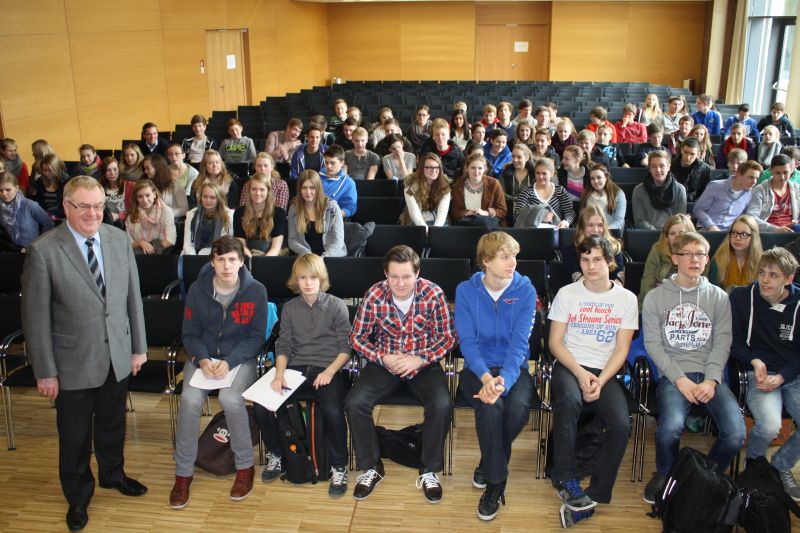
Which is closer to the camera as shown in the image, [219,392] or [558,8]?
[219,392]

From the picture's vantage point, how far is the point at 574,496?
354 centimetres

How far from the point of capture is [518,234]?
555 centimetres

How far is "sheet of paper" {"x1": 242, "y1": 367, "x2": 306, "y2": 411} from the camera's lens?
3744mm

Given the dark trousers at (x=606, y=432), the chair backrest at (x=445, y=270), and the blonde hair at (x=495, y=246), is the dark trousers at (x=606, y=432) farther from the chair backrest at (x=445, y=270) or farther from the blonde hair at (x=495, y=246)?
the chair backrest at (x=445, y=270)

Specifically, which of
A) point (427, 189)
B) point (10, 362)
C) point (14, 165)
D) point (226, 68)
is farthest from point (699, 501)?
point (226, 68)

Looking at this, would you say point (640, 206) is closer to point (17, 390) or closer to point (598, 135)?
point (598, 135)

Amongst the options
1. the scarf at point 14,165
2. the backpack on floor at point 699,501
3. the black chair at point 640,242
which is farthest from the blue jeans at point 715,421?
the scarf at point 14,165

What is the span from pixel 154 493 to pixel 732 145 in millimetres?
7466

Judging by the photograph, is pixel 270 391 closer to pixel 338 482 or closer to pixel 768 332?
pixel 338 482

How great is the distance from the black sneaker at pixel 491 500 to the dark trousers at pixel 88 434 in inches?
76.6

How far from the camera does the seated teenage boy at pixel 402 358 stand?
374cm

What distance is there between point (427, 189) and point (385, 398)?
2898 millimetres

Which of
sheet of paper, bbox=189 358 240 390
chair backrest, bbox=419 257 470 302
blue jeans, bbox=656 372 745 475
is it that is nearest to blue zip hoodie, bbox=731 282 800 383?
blue jeans, bbox=656 372 745 475

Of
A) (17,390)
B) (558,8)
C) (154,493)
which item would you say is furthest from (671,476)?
(558,8)
